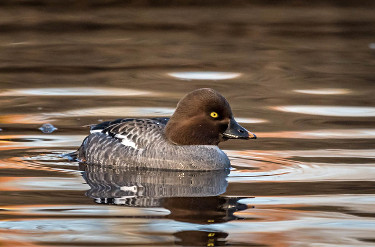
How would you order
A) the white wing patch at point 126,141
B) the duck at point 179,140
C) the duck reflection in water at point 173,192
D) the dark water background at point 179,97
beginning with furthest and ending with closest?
the white wing patch at point 126,141
the duck at point 179,140
the duck reflection in water at point 173,192
the dark water background at point 179,97

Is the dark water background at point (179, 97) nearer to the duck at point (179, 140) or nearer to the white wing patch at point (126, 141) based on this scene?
the duck at point (179, 140)

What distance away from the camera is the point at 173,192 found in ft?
28.5

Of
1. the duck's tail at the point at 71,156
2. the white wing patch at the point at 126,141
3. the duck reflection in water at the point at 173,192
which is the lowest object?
the duck reflection in water at the point at 173,192

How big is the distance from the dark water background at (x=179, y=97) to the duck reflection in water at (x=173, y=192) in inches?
0.7

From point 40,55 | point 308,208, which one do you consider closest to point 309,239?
point 308,208

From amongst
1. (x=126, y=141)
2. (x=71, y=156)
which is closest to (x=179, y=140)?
(x=126, y=141)

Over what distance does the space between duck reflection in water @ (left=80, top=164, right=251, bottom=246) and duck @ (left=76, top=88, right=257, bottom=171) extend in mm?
107

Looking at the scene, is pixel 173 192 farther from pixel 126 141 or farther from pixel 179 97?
pixel 179 97

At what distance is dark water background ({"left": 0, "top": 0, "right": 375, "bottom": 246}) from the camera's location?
7488 millimetres

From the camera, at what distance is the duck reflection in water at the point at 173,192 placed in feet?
25.2

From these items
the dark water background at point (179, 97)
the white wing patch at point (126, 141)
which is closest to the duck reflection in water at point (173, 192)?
the dark water background at point (179, 97)

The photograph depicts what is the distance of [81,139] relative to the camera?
1131 cm

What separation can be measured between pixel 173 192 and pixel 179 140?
1523 mm

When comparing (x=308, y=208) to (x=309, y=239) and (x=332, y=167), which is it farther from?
(x=332, y=167)
